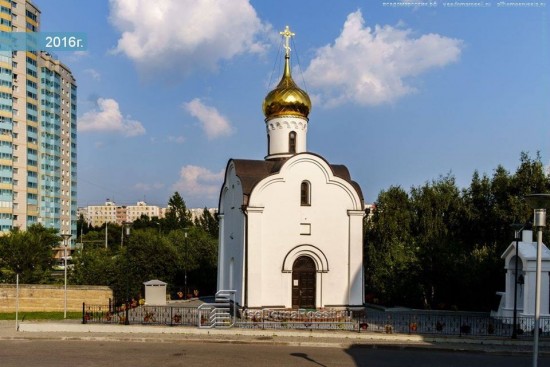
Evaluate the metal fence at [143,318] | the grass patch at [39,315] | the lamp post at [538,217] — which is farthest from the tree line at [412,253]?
the lamp post at [538,217]

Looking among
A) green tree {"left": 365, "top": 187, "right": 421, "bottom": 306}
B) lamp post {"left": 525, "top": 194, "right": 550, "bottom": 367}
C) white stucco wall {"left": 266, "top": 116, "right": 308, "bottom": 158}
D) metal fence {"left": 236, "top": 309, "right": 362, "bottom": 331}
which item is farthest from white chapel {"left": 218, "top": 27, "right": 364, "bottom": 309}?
lamp post {"left": 525, "top": 194, "right": 550, "bottom": 367}

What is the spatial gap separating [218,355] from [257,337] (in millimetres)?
2699

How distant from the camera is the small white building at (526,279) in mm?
19578

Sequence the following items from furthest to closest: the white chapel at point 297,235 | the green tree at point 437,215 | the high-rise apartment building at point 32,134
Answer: the high-rise apartment building at point 32,134
the green tree at point 437,215
the white chapel at point 297,235

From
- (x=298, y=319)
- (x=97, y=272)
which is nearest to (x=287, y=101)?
(x=298, y=319)

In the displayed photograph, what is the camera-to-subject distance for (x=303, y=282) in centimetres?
2155

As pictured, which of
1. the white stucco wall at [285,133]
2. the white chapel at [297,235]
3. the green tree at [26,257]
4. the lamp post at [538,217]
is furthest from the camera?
the green tree at [26,257]

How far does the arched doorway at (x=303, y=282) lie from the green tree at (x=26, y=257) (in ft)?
60.7

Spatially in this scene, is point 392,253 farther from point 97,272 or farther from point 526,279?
point 97,272

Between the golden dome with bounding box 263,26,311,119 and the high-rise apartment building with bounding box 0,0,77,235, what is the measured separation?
43995mm

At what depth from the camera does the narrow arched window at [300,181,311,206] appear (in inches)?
859

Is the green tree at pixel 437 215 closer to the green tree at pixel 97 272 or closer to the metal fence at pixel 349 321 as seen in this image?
the metal fence at pixel 349 321

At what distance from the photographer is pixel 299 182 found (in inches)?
856

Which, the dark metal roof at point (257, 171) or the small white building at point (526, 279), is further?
the dark metal roof at point (257, 171)
